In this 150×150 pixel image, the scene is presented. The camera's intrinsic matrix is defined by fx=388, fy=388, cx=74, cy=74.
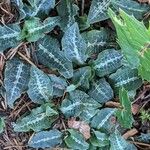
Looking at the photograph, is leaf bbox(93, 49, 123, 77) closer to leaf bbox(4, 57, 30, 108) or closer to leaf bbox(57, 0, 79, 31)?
leaf bbox(57, 0, 79, 31)

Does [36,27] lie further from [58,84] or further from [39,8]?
[58,84]

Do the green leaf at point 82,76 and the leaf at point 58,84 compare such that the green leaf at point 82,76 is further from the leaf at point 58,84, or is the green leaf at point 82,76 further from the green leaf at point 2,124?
the green leaf at point 2,124

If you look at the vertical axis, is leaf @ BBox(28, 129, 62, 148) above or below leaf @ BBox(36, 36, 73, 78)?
below

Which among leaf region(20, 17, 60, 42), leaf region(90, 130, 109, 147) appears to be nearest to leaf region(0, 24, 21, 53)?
leaf region(20, 17, 60, 42)

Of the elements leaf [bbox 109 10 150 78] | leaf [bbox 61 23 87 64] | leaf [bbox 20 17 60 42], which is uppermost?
leaf [bbox 109 10 150 78]

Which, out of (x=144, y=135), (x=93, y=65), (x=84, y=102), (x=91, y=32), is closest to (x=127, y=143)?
(x=144, y=135)
